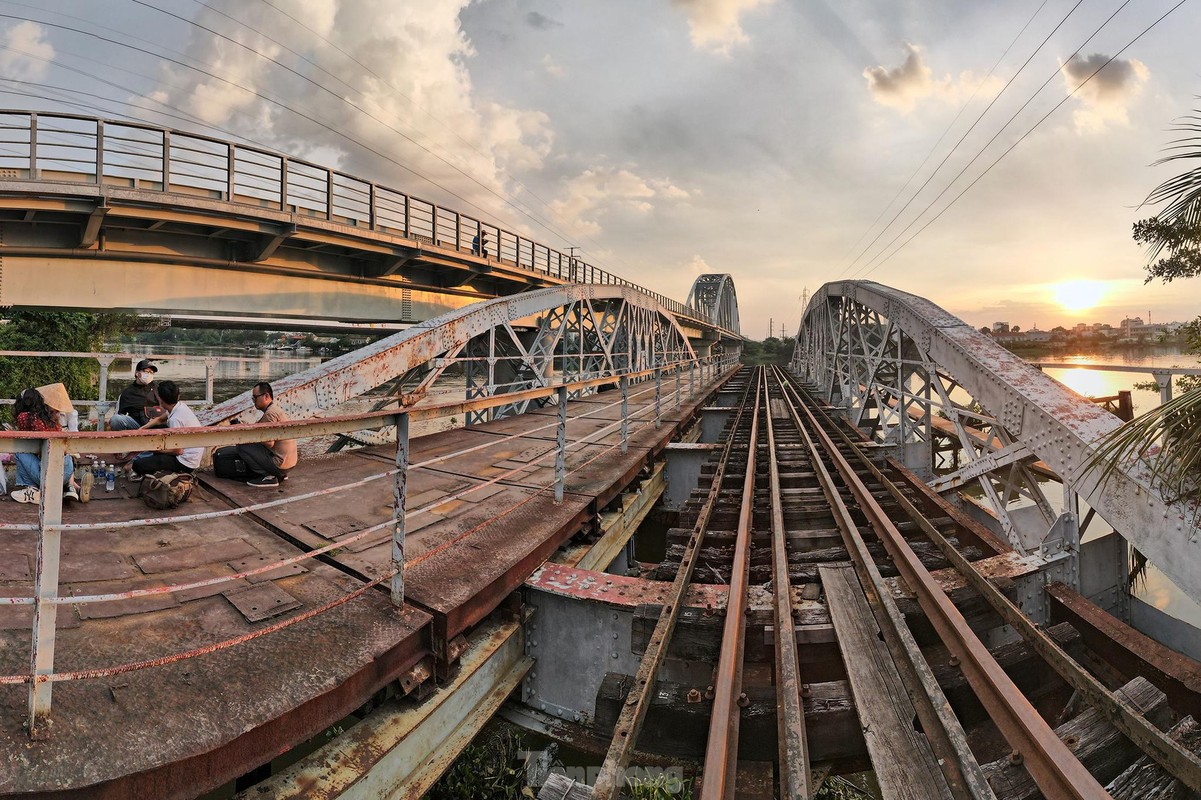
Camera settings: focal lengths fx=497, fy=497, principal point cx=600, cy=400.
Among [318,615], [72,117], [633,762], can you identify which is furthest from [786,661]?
[72,117]

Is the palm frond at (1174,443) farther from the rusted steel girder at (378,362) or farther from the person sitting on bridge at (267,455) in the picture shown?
the rusted steel girder at (378,362)

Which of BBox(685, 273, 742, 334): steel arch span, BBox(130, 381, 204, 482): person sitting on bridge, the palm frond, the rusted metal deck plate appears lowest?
the rusted metal deck plate

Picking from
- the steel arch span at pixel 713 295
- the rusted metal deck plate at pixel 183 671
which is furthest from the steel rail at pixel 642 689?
the steel arch span at pixel 713 295

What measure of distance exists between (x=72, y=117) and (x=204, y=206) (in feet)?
7.56

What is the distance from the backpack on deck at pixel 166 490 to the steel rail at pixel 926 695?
5391 millimetres

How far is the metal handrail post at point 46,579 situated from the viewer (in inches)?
63.2

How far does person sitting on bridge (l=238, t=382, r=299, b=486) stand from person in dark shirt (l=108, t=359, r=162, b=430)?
160 centimetres

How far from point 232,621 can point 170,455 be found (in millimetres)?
3365

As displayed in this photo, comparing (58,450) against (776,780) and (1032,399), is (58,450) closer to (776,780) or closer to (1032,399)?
(776,780)

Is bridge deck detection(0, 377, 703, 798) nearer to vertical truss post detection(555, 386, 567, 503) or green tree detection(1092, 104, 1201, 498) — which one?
vertical truss post detection(555, 386, 567, 503)

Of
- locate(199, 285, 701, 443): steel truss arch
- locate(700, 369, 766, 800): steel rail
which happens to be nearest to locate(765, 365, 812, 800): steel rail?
locate(700, 369, 766, 800): steel rail

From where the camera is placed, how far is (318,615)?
8.66 feet

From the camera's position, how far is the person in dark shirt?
5746mm

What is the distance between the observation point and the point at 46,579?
1.63 meters
